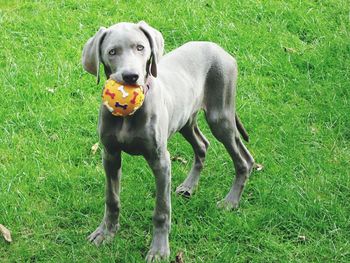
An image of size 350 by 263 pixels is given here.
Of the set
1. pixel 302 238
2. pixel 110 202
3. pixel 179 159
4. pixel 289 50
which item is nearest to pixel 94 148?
pixel 179 159

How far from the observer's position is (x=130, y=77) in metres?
3.87

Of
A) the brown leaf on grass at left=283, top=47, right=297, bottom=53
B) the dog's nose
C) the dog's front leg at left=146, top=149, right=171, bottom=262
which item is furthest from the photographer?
the brown leaf on grass at left=283, top=47, right=297, bottom=53

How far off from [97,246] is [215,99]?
136 cm

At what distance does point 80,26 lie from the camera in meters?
7.45

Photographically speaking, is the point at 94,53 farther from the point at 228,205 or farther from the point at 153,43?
the point at 228,205

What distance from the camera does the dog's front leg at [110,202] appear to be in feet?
14.5

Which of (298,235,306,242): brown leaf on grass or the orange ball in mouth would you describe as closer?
the orange ball in mouth

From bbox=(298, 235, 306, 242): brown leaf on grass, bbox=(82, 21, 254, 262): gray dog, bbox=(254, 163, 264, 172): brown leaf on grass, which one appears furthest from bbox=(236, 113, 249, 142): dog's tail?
bbox=(298, 235, 306, 242): brown leaf on grass

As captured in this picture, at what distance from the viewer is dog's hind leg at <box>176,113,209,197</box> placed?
5199 mm

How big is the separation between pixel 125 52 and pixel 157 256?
4.60 feet

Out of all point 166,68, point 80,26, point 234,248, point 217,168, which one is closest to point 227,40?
point 80,26

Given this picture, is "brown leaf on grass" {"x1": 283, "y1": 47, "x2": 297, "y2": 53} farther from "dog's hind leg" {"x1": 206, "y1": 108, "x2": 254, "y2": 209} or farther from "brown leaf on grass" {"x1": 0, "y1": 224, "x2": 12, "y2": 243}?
"brown leaf on grass" {"x1": 0, "y1": 224, "x2": 12, "y2": 243}

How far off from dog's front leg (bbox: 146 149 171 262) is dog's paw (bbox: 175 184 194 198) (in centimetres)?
65

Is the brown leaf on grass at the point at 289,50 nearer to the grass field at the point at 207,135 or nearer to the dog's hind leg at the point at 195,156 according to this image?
the grass field at the point at 207,135
